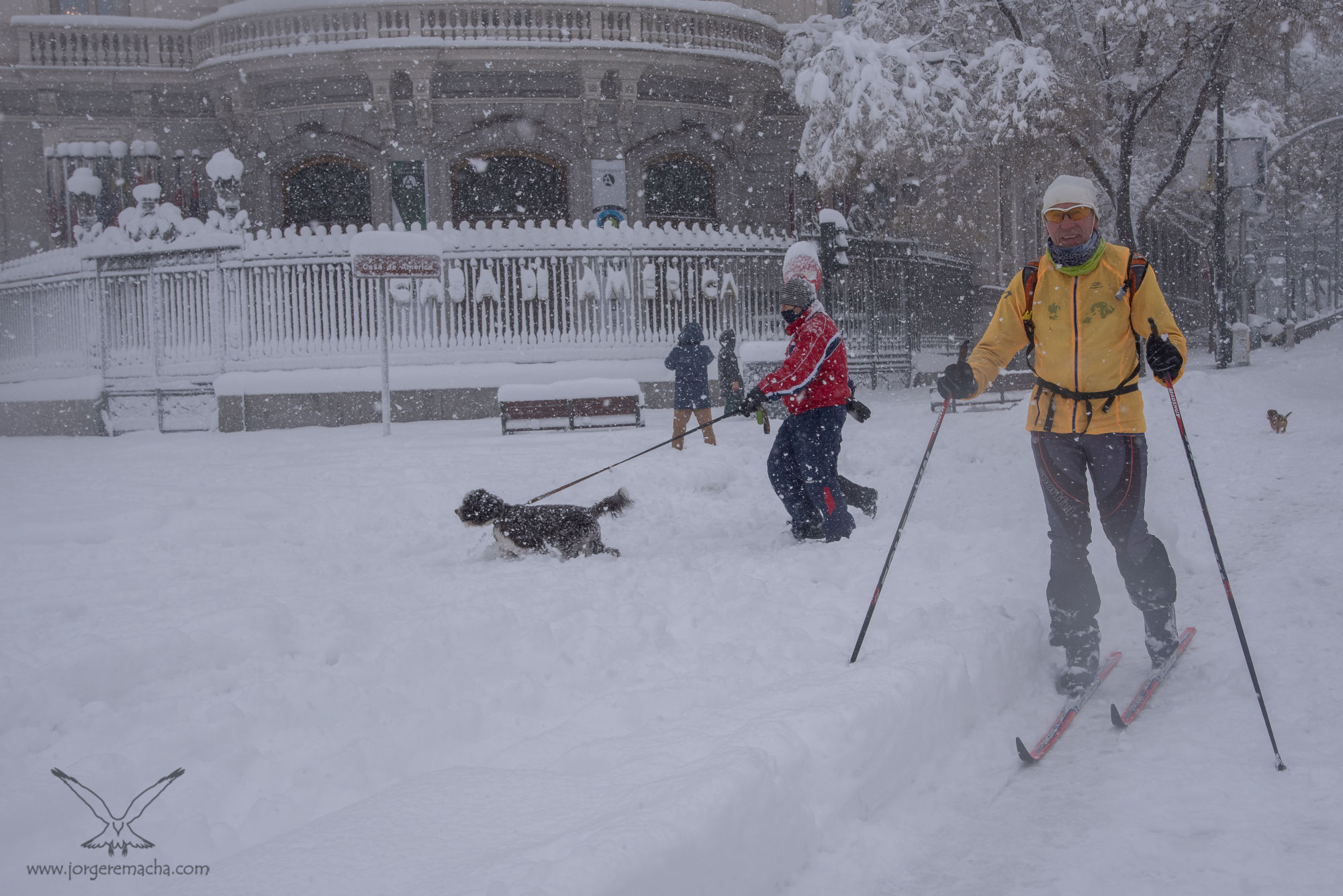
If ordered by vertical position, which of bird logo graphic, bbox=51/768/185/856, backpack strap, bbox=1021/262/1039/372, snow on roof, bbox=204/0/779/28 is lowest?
bird logo graphic, bbox=51/768/185/856

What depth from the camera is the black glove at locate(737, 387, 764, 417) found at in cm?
611

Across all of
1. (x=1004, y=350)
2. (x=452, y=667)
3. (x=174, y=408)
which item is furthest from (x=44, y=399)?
(x=1004, y=350)

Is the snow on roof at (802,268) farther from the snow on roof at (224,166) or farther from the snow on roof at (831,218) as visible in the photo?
the snow on roof at (224,166)

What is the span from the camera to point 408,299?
14461 mm

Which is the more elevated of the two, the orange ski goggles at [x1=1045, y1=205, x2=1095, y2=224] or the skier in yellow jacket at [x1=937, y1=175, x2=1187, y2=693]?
the orange ski goggles at [x1=1045, y1=205, x2=1095, y2=224]

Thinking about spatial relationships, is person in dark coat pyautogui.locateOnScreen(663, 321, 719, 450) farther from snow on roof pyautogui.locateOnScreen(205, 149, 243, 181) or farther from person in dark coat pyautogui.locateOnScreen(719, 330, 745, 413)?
snow on roof pyautogui.locateOnScreen(205, 149, 243, 181)

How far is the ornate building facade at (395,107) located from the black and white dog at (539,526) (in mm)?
14493

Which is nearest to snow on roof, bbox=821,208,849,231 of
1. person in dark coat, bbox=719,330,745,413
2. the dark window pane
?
person in dark coat, bbox=719,330,745,413

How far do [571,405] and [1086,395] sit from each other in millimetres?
9265

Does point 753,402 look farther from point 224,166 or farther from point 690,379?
point 224,166

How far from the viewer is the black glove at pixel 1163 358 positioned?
12.4 feet

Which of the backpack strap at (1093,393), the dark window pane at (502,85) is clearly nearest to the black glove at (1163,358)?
the backpack strap at (1093,393)

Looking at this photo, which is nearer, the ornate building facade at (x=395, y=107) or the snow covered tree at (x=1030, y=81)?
the snow covered tree at (x=1030, y=81)

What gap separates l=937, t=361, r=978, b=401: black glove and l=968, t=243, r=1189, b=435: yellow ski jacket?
0.97 ft
